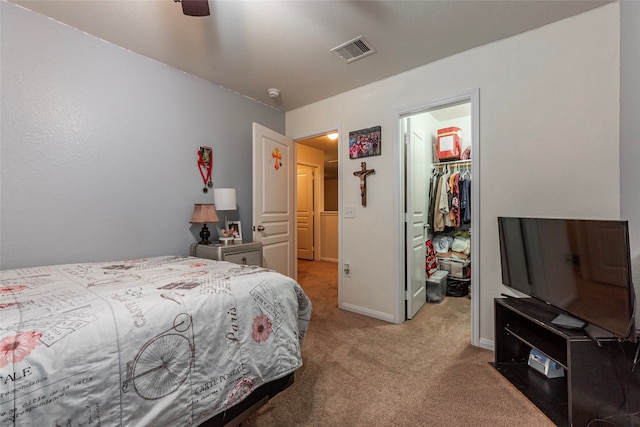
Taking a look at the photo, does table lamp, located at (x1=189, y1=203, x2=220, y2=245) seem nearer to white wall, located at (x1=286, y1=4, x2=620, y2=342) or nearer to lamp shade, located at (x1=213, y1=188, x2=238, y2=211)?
lamp shade, located at (x1=213, y1=188, x2=238, y2=211)

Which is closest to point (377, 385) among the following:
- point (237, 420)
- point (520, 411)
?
point (520, 411)

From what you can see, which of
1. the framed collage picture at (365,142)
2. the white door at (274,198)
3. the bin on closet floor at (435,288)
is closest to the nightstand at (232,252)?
the white door at (274,198)

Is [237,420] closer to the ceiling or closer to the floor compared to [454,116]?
closer to the floor

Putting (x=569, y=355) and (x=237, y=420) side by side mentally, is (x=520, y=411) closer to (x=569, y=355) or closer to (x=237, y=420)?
(x=569, y=355)

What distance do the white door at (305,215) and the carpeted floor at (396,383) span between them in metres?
3.38

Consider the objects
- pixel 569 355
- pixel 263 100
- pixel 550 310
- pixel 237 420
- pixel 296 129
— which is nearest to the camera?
pixel 237 420

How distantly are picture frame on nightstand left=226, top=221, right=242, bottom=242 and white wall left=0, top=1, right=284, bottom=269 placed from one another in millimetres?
330

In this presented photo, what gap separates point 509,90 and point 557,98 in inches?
11.8

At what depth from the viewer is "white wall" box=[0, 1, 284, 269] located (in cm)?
166

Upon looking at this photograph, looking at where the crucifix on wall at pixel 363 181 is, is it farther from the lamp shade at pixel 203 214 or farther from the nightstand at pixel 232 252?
the lamp shade at pixel 203 214

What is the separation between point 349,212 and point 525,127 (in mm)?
1629

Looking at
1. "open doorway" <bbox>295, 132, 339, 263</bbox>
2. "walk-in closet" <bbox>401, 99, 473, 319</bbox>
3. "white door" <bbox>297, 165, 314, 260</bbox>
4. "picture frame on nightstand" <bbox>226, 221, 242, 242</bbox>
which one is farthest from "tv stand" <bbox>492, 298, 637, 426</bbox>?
"white door" <bbox>297, 165, 314, 260</bbox>

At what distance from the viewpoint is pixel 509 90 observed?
1.94m

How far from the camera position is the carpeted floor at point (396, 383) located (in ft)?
4.39
